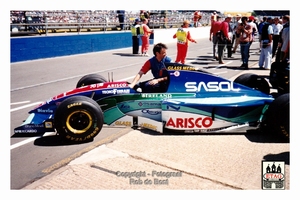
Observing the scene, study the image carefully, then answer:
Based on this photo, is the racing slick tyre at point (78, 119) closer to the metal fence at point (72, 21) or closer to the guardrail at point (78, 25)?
the metal fence at point (72, 21)

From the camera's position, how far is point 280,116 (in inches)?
186

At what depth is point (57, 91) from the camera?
8.28 m

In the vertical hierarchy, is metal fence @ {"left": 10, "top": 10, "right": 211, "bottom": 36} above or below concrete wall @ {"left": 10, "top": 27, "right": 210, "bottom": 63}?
above

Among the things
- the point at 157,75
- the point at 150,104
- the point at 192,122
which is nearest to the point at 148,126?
the point at 150,104

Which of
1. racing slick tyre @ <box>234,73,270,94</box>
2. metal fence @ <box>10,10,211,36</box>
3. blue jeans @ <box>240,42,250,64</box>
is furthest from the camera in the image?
metal fence @ <box>10,10,211,36</box>

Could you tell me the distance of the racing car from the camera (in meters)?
4.79

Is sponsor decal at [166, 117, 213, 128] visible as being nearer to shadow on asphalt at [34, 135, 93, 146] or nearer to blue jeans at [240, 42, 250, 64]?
shadow on asphalt at [34, 135, 93, 146]

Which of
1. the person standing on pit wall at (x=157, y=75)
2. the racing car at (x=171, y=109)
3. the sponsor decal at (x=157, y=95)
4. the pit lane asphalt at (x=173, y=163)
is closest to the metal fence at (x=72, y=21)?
the person standing on pit wall at (x=157, y=75)

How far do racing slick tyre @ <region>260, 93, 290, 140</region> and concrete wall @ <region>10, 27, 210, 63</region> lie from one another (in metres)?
10.9

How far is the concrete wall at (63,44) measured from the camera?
12.9m

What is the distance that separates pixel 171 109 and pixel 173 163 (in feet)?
3.92

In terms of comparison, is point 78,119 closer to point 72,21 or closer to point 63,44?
point 63,44

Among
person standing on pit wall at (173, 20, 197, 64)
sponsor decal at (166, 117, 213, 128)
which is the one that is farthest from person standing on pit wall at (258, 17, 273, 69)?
sponsor decal at (166, 117, 213, 128)
